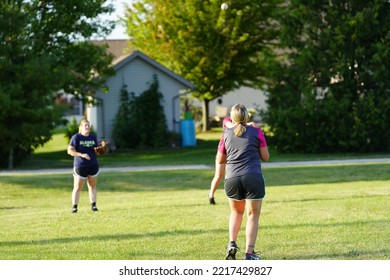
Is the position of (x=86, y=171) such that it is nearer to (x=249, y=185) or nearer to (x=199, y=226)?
(x=199, y=226)

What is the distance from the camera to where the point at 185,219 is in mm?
13906

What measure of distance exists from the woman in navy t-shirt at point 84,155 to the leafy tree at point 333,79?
19237mm

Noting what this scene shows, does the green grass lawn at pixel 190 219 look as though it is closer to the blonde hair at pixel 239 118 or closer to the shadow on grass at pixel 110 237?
the shadow on grass at pixel 110 237

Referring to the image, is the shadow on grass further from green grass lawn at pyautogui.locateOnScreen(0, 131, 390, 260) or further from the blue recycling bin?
the blue recycling bin

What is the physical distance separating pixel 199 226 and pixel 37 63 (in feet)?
63.0

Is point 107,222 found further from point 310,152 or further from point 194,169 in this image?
point 310,152

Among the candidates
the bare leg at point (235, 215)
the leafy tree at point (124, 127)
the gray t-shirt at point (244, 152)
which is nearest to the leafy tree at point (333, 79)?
the leafy tree at point (124, 127)

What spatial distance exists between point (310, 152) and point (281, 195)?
16826mm

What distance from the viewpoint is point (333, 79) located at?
35.1 metres

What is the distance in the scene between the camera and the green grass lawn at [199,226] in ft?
34.7

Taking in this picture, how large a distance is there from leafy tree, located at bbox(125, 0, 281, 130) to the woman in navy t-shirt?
2845cm

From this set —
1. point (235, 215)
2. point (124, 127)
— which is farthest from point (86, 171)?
point (124, 127)

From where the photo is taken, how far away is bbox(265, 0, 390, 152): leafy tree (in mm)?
33750

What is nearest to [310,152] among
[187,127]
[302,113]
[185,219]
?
[302,113]
